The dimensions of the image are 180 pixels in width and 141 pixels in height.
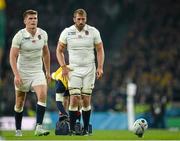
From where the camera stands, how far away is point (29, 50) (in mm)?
14688

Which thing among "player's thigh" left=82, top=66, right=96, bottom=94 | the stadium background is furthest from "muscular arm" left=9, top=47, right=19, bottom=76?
the stadium background

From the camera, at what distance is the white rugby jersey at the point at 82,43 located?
14.7 meters

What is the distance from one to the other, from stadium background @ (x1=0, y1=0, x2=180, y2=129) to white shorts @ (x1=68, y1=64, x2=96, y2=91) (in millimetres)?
14029

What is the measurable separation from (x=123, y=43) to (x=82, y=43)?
2182 centimetres

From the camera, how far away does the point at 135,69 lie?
110ft

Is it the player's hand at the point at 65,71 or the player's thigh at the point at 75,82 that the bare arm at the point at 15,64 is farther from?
the player's thigh at the point at 75,82

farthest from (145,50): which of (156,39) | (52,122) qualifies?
(52,122)

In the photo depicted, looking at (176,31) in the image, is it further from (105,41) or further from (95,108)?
(95,108)

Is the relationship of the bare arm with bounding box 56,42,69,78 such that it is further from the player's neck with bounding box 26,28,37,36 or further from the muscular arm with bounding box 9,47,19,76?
the muscular arm with bounding box 9,47,19,76

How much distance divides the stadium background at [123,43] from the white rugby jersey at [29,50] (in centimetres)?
1389

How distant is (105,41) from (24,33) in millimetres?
21414

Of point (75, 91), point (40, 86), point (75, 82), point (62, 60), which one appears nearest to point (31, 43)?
point (62, 60)

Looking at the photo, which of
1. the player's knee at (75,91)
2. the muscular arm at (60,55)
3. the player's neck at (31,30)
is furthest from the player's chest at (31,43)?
the player's knee at (75,91)

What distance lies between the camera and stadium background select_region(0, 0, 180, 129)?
3036cm
